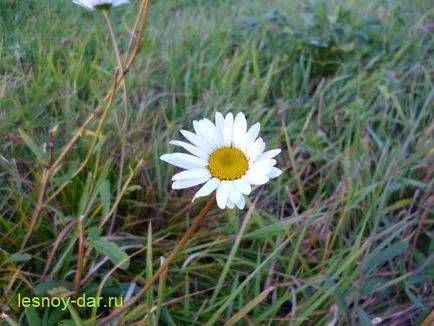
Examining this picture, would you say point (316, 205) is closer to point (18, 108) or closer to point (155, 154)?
point (155, 154)

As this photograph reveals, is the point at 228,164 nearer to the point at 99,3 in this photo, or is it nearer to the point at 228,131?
the point at 228,131

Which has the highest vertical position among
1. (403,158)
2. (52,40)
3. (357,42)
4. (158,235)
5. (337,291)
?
(357,42)

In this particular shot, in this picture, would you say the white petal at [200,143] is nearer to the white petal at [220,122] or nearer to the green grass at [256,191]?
the white petal at [220,122]

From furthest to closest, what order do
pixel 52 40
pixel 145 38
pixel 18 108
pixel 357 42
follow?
Result: pixel 357 42 → pixel 145 38 → pixel 52 40 → pixel 18 108

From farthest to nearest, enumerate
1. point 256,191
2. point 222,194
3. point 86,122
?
1. point 256,191
2. point 86,122
3. point 222,194

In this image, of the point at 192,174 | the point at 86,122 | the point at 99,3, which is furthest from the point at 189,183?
the point at 99,3

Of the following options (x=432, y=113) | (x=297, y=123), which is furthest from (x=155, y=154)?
(x=432, y=113)

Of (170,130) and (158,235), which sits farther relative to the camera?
(170,130)
